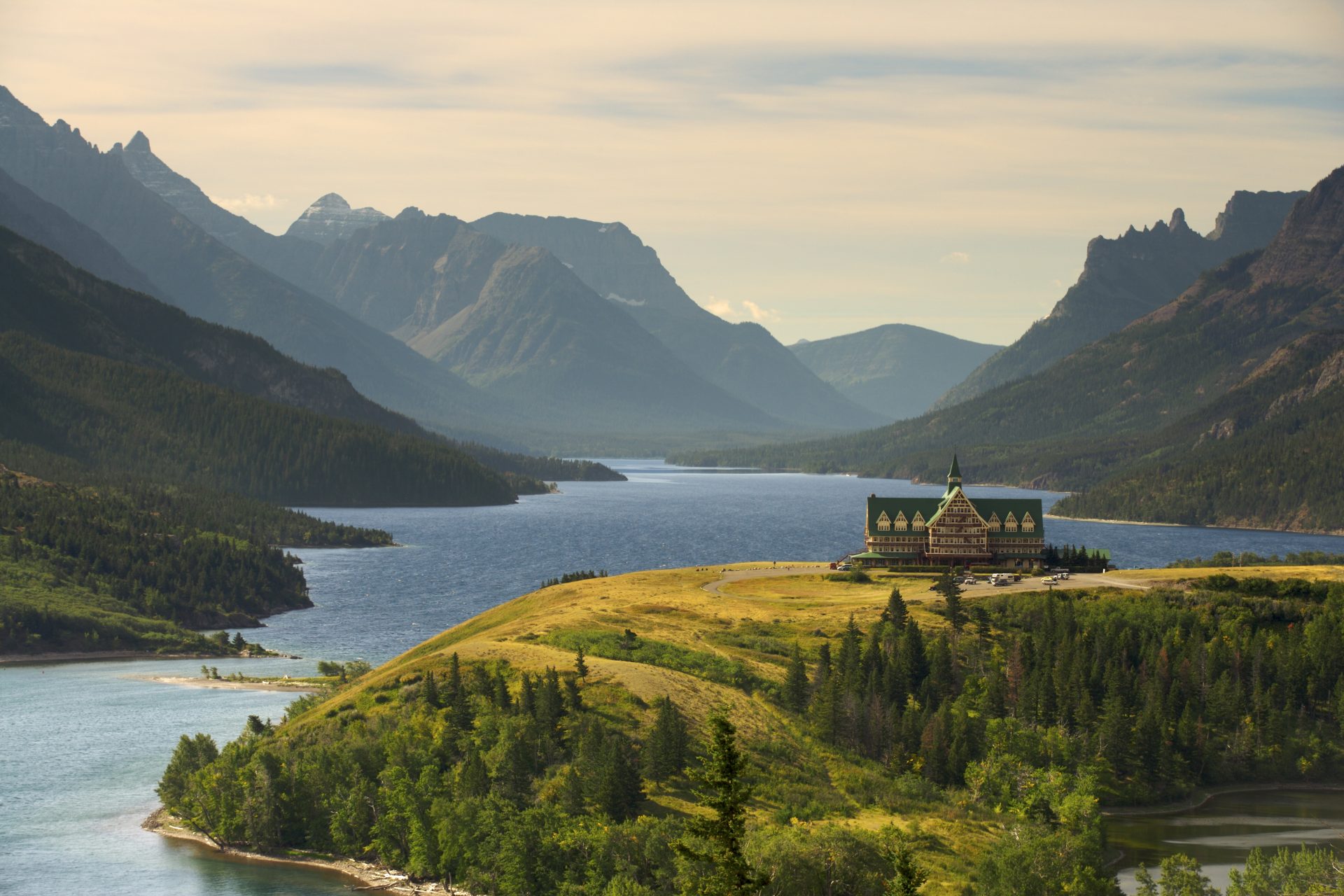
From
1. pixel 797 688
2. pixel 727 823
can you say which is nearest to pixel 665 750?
pixel 797 688

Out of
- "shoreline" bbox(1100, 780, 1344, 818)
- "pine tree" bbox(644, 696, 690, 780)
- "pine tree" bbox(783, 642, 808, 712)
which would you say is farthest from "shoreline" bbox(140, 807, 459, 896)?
"shoreline" bbox(1100, 780, 1344, 818)

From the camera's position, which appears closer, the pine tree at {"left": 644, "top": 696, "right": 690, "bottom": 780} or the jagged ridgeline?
the jagged ridgeline

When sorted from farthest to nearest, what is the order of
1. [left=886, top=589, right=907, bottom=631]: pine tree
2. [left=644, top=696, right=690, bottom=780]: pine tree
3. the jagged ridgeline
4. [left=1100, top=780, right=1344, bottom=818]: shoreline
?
[left=886, top=589, right=907, bottom=631]: pine tree, [left=1100, top=780, right=1344, bottom=818]: shoreline, [left=644, top=696, right=690, bottom=780]: pine tree, the jagged ridgeline

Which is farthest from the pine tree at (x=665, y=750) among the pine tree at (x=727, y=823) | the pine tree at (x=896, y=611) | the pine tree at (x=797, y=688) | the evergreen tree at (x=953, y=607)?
the pine tree at (x=727, y=823)

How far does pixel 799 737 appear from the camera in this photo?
472ft

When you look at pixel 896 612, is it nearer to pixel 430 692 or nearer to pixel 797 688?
pixel 797 688

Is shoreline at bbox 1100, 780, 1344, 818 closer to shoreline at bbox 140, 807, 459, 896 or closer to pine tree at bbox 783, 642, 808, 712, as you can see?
pine tree at bbox 783, 642, 808, 712

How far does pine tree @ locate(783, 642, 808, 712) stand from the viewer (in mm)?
151500

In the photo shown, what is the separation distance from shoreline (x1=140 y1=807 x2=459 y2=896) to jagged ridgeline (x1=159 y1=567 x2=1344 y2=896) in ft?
3.56

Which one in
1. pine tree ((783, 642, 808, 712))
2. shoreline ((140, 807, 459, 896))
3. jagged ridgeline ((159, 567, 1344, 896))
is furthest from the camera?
pine tree ((783, 642, 808, 712))

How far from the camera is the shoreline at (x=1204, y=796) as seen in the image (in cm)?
15000

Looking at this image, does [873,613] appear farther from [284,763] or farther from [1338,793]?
[284,763]

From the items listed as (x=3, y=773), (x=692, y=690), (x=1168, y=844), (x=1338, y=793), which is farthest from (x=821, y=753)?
(x=3, y=773)

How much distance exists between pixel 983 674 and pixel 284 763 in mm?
72098
